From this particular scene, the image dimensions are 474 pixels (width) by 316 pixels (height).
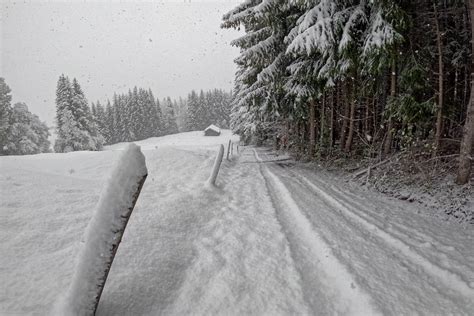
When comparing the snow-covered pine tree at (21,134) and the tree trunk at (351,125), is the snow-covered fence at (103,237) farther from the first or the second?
the snow-covered pine tree at (21,134)

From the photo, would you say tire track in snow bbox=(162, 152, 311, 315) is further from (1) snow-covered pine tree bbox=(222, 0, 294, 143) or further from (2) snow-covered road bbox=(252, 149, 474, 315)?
(1) snow-covered pine tree bbox=(222, 0, 294, 143)

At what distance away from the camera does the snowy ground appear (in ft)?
8.52

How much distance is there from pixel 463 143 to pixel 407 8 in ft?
18.7

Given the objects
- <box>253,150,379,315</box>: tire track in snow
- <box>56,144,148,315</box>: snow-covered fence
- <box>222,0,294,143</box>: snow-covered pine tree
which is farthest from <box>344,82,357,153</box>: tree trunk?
<box>56,144,148,315</box>: snow-covered fence

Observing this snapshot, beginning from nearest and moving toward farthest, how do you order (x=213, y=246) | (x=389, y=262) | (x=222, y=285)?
(x=222, y=285)
(x=389, y=262)
(x=213, y=246)

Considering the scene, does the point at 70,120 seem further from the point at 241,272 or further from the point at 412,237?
the point at 412,237

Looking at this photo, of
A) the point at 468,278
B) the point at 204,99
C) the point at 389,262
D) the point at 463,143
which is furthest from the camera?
the point at 204,99

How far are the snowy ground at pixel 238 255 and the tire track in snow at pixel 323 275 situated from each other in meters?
0.01

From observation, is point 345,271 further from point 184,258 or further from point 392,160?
point 392,160

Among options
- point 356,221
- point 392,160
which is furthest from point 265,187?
point 392,160

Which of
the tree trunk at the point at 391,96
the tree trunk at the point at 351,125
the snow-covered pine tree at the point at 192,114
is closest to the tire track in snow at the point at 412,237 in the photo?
the tree trunk at the point at 391,96

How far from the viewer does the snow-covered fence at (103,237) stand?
212 cm

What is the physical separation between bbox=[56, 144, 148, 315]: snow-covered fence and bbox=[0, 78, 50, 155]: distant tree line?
123 feet

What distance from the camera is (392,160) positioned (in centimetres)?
888
